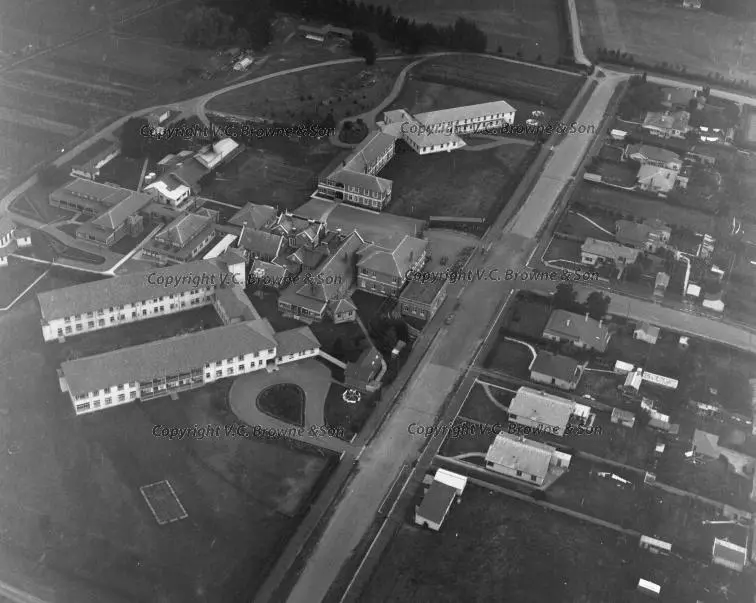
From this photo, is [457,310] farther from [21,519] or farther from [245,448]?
[21,519]

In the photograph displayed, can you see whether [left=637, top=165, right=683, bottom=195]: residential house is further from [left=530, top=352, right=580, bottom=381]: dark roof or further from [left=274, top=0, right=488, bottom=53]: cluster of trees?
[left=274, top=0, right=488, bottom=53]: cluster of trees

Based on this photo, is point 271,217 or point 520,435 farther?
point 271,217

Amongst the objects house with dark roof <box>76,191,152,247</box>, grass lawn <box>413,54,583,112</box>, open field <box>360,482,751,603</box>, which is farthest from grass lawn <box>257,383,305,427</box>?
grass lawn <box>413,54,583,112</box>

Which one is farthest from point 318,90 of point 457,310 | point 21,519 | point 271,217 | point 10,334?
point 21,519

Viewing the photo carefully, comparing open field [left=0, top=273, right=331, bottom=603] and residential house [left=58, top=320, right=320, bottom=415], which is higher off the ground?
residential house [left=58, top=320, right=320, bottom=415]

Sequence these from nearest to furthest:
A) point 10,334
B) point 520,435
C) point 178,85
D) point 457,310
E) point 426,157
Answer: point 520,435 → point 10,334 → point 457,310 → point 426,157 → point 178,85

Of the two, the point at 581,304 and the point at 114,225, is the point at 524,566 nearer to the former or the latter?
the point at 581,304

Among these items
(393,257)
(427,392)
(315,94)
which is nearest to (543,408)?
(427,392)

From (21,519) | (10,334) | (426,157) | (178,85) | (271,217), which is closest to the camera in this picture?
(21,519)
